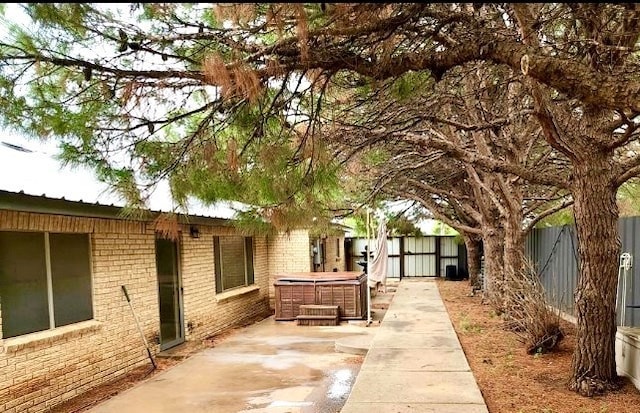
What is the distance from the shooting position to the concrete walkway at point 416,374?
450cm

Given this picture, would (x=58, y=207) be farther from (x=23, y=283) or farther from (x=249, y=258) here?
(x=249, y=258)

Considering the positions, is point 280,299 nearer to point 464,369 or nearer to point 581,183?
point 464,369

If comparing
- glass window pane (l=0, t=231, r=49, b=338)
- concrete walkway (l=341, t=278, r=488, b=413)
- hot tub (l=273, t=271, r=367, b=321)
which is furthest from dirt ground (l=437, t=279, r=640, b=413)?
glass window pane (l=0, t=231, r=49, b=338)

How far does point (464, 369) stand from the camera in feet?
18.6

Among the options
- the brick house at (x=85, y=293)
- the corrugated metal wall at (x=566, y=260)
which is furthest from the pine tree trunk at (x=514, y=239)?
the brick house at (x=85, y=293)

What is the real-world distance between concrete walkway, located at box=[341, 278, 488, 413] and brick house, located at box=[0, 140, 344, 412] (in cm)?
182

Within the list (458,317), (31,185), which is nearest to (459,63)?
(31,185)

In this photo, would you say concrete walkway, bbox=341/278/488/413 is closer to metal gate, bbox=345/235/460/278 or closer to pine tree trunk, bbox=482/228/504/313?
pine tree trunk, bbox=482/228/504/313

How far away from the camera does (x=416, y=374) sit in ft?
18.2

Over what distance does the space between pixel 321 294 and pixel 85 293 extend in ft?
18.7

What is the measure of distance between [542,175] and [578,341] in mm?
1674

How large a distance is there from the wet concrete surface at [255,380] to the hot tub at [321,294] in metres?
1.49

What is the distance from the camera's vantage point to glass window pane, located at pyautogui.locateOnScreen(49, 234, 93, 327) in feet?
19.6

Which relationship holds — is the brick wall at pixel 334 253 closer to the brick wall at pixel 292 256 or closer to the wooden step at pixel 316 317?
the brick wall at pixel 292 256
